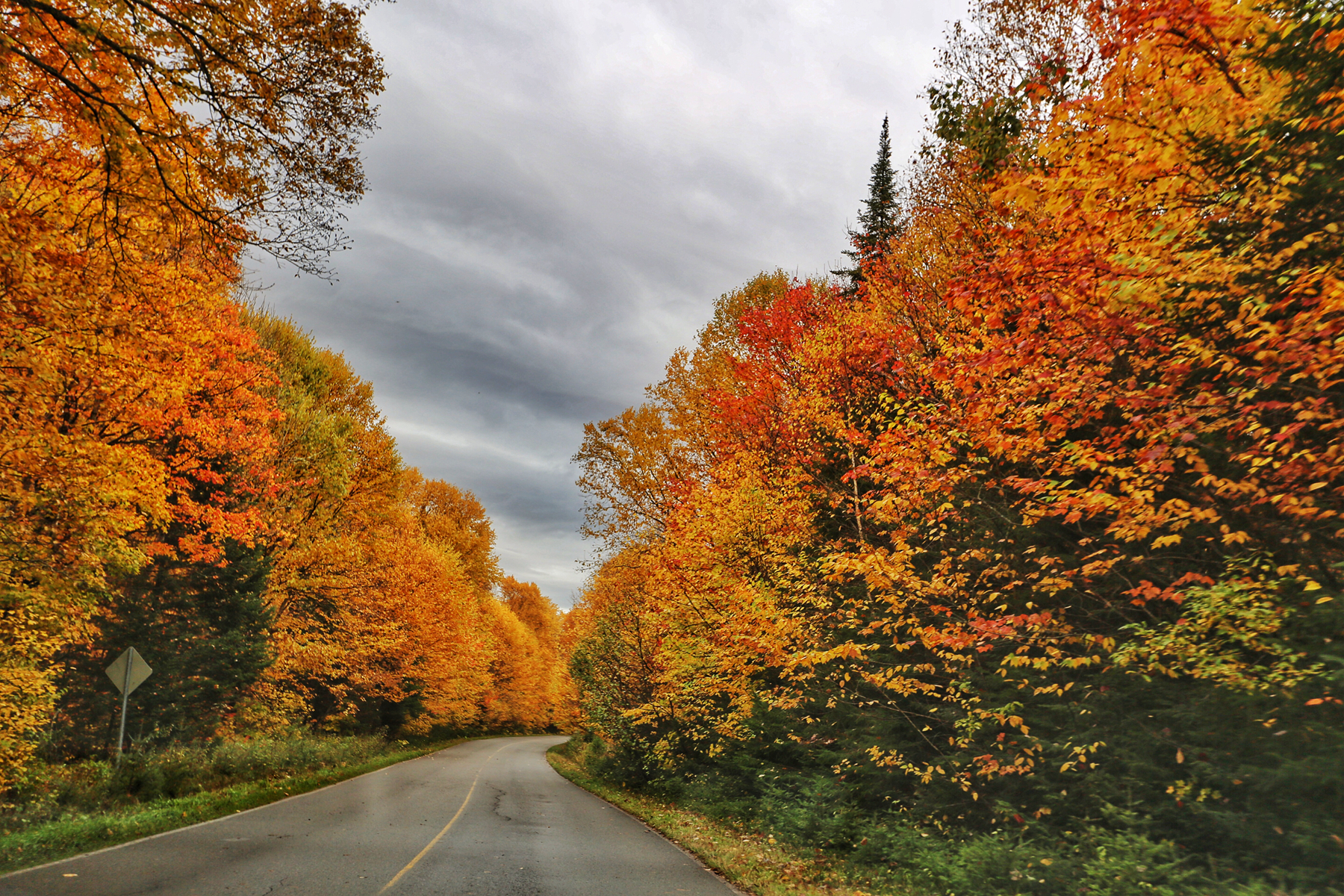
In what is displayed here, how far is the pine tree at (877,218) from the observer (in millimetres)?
19844

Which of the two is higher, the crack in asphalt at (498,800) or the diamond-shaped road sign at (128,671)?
the diamond-shaped road sign at (128,671)

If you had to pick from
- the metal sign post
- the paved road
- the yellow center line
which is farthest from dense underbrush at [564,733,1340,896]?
the metal sign post

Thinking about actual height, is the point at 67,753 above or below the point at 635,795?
above

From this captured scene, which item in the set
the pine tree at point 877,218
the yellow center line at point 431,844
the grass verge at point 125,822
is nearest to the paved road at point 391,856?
the yellow center line at point 431,844

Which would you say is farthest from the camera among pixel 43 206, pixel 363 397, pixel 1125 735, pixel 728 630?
pixel 363 397

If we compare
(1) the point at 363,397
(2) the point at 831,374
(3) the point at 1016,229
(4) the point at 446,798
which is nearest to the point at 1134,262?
(3) the point at 1016,229

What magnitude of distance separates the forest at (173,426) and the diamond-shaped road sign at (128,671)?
3.38ft

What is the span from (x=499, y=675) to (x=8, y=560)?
51.2m

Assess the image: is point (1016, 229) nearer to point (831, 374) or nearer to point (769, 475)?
point (831, 374)

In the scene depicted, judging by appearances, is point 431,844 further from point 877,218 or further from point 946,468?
point 877,218

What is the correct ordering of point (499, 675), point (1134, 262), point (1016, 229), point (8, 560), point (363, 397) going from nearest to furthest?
point (1134, 262)
point (1016, 229)
point (8, 560)
point (363, 397)
point (499, 675)

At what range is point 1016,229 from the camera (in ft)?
30.1

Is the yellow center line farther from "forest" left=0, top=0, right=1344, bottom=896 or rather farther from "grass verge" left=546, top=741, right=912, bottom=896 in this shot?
"forest" left=0, top=0, right=1344, bottom=896

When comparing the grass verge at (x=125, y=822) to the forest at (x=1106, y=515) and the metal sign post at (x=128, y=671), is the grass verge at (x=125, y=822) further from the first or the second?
the forest at (x=1106, y=515)
